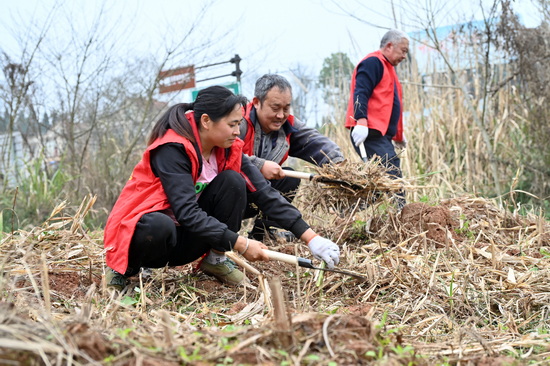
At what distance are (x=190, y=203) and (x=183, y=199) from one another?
4 centimetres

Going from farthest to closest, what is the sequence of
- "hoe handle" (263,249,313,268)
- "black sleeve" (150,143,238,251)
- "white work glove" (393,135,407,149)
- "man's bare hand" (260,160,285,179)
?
→ "white work glove" (393,135,407,149)
"man's bare hand" (260,160,285,179)
"black sleeve" (150,143,238,251)
"hoe handle" (263,249,313,268)

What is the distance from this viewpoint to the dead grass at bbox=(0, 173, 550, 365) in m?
1.40

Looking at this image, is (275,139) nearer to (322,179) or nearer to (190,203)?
(322,179)

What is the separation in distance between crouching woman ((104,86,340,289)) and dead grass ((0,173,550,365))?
131 mm

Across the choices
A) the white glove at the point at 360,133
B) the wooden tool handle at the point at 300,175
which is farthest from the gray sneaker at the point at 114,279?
the white glove at the point at 360,133

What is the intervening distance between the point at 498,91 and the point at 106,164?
14.7ft

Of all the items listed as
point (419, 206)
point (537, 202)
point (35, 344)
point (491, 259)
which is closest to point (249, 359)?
point (35, 344)

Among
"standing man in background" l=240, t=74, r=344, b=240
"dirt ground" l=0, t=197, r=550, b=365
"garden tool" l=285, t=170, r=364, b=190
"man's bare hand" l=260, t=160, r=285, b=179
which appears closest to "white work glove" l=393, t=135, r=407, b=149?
"dirt ground" l=0, t=197, r=550, b=365

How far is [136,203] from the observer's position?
105 inches

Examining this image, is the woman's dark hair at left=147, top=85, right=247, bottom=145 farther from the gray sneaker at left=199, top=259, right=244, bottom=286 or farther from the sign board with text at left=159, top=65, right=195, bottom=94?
the sign board with text at left=159, top=65, right=195, bottom=94

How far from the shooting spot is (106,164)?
7004mm

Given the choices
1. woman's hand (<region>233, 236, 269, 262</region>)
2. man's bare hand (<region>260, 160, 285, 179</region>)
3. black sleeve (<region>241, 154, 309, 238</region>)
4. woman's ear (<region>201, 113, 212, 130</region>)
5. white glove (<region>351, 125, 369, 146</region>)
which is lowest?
woman's hand (<region>233, 236, 269, 262</region>)

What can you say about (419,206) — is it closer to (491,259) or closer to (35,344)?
(491,259)

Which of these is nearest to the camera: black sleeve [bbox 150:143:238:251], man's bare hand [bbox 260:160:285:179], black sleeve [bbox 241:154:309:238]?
→ black sleeve [bbox 150:143:238:251]
